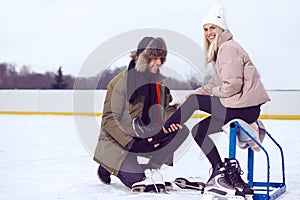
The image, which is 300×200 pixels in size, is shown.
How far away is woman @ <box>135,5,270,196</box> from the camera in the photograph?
234 cm

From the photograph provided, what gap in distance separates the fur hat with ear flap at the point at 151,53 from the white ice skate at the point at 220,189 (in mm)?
658

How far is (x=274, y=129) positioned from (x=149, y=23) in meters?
2.00

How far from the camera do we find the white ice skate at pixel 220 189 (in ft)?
7.52

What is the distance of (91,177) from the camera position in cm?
322

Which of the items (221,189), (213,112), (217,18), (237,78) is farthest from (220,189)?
(217,18)

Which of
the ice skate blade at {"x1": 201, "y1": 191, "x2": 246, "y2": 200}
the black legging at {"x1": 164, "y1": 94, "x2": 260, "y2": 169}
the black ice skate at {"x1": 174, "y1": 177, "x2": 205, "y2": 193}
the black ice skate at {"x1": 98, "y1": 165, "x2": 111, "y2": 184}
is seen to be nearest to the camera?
the ice skate blade at {"x1": 201, "y1": 191, "x2": 246, "y2": 200}

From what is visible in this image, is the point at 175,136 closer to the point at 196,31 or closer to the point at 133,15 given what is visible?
the point at 196,31

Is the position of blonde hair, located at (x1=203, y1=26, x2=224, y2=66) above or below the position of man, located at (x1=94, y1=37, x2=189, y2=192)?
above

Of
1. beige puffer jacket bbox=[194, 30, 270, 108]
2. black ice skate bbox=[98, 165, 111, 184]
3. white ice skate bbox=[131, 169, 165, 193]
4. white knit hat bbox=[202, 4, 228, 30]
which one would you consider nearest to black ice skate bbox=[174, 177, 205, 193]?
white ice skate bbox=[131, 169, 165, 193]

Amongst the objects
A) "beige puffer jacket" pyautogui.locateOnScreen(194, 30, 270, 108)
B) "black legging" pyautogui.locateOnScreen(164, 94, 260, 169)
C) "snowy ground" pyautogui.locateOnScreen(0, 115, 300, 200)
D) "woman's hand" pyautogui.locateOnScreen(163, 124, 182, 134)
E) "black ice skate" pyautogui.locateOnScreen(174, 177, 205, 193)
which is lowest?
"snowy ground" pyautogui.locateOnScreen(0, 115, 300, 200)

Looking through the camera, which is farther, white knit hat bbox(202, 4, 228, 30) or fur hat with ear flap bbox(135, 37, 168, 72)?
fur hat with ear flap bbox(135, 37, 168, 72)

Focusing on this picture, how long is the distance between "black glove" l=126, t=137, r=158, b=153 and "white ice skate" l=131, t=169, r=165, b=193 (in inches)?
4.6

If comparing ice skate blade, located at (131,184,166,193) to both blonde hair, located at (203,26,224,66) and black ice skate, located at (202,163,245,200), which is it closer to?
black ice skate, located at (202,163,245,200)

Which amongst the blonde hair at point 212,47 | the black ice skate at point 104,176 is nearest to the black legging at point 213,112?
the blonde hair at point 212,47
